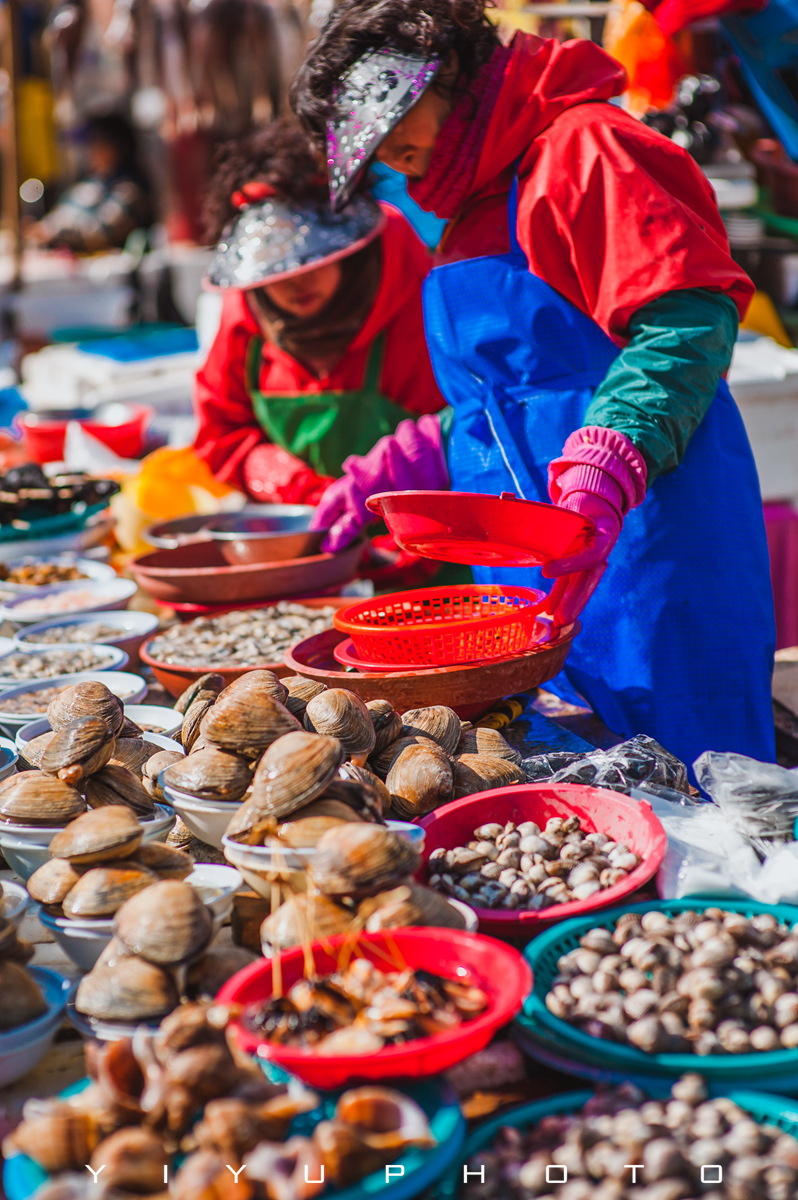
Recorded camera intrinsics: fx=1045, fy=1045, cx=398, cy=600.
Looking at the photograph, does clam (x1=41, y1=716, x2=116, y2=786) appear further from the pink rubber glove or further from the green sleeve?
the green sleeve

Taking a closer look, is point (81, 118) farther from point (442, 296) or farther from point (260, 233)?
point (442, 296)

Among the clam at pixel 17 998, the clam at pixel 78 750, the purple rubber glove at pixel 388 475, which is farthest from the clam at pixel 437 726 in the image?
the purple rubber glove at pixel 388 475

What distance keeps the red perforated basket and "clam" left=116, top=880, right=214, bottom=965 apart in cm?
78

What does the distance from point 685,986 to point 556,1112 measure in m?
0.20

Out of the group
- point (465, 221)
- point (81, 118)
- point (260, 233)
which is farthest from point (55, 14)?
point (465, 221)

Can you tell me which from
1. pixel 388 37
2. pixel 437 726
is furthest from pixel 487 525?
pixel 388 37

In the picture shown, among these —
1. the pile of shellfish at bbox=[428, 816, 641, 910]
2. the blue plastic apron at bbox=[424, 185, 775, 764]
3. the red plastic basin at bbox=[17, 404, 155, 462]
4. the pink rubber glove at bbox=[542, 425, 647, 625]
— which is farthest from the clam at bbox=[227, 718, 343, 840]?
the red plastic basin at bbox=[17, 404, 155, 462]

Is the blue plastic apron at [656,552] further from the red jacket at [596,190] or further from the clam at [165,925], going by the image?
the clam at [165,925]

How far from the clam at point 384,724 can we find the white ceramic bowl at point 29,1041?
584 mm

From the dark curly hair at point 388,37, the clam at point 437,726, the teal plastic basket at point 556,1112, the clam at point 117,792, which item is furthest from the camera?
the dark curly hair at point 388,37

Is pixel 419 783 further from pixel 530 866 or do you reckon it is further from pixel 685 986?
pixel 685 986

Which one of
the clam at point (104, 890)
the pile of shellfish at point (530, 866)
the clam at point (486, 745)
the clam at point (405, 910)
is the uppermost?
the clam at point (405, 910)

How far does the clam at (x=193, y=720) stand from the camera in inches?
61.8

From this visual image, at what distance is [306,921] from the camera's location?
1.05 meters
